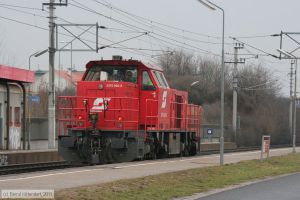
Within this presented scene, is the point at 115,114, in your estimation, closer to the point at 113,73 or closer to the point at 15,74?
the point at 113,73

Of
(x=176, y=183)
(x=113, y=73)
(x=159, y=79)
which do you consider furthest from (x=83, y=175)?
(x=159, y=79)

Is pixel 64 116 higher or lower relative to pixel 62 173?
higher

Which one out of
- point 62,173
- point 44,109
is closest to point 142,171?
point 62,173

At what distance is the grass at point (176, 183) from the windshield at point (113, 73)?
15.7 ft

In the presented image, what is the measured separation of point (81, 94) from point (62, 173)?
535 centimetres

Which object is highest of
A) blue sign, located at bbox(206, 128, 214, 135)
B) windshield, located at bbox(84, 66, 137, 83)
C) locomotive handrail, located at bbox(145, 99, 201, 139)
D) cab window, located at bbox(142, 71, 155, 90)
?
windshield, located at bbox(84, 66, 137, 83)

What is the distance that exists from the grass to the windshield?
4788 mm

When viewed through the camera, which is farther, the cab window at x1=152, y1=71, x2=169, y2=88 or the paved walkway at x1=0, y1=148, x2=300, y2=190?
the cab window at x1=152, y1=71, x2=169, y2=88

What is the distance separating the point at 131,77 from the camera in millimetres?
21359

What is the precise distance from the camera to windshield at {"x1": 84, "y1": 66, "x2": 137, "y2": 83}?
21.1m

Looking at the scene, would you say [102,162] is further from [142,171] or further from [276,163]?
[276,163]

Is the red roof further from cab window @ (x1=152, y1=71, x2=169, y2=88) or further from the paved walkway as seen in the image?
the paved walkway

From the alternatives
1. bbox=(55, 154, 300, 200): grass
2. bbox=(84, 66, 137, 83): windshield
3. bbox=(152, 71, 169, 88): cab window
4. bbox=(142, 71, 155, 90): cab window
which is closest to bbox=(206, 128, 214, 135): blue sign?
bbox=(55, 154, 300, 200): grass

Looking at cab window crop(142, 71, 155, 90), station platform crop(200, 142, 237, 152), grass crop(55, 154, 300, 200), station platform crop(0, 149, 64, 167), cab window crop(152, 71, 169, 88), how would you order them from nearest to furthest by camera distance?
grass crop(55, 154, 300, 200), cab window crop(142, 71, 155, 90), cab window crop(152, 71, 169, 88), station platform crop(0, 149, 64, 167), station platform crop(200, 142, 237, 152)
